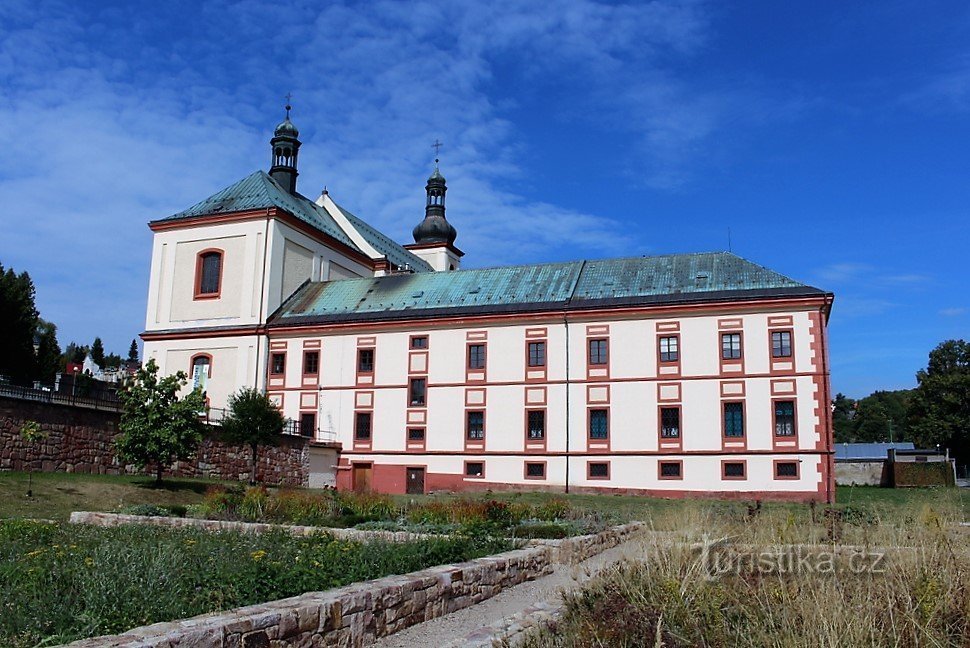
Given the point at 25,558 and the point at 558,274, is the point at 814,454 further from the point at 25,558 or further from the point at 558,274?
the point at 25,558

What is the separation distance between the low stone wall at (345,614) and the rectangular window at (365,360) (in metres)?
26.7

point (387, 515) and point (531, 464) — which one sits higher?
point (531, 464)

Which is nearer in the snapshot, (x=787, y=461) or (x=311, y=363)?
(x=787, y=461)

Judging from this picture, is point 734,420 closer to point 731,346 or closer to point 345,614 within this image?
point 731,346

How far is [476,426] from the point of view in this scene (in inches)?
1399

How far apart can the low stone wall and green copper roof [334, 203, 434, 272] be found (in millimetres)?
40173

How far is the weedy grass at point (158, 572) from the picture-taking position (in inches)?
245

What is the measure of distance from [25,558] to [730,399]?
27.8 metres

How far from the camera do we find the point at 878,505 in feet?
55.8

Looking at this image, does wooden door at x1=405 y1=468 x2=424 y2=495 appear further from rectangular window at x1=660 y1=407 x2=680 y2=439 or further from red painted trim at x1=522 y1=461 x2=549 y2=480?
rectangular window at x1=660 y1=407 x2=680 y2=439

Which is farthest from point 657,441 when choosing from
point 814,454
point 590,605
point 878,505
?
point 590,605

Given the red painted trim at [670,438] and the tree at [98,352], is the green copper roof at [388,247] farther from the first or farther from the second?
the tree at [98,352]

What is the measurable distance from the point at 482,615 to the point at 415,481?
26.7 meters

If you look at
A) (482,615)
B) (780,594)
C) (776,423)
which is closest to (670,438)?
(776,423)
